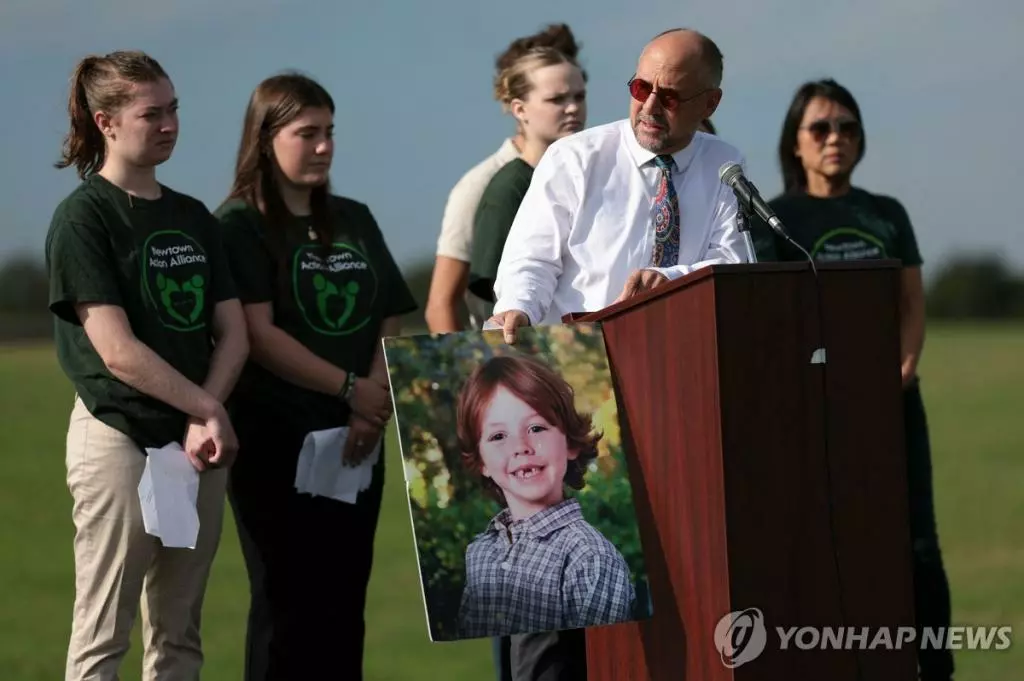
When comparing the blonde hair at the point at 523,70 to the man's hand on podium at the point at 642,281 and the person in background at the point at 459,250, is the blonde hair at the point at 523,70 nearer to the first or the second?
the person in background at the point at 459,250

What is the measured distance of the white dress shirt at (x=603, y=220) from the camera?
4.02m

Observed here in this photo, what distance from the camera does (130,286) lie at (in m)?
4.30

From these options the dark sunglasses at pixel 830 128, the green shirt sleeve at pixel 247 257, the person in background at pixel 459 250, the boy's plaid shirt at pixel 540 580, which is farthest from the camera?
the dark sunglasses at pixel 830 128

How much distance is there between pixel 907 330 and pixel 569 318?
2.21 m

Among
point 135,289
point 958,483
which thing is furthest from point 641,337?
point 958,483

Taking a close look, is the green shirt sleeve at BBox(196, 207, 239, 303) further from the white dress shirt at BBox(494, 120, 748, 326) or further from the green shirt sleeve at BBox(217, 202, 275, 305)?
the white dress shirt at BBox(494, 120, 748, 326)

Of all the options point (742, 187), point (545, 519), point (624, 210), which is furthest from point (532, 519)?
point (624, 210)

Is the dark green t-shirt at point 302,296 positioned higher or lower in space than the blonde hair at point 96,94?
lower

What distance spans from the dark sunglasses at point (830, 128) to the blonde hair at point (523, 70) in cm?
79

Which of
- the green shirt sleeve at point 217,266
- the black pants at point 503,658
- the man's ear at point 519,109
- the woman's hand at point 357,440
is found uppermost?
the man's ear at point 519,109

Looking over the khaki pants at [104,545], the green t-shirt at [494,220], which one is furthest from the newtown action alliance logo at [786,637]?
the green t-shirt at [494,220]

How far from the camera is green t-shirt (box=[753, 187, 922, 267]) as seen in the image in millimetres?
5379

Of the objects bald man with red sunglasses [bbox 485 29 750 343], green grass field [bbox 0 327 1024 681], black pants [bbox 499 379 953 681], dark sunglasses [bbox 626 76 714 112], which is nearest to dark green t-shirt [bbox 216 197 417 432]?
bald man with red sunglasses [bbox 485 29 750 343]

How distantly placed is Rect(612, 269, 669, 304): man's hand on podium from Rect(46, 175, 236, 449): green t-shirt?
1.30 metres
